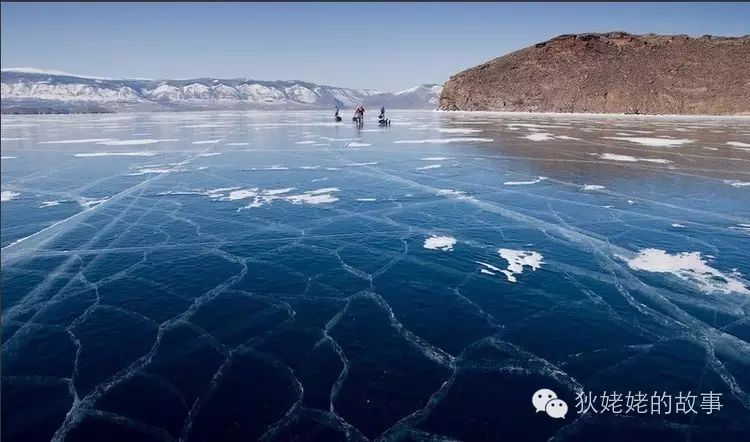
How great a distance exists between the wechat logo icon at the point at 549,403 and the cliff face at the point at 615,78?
11258cm

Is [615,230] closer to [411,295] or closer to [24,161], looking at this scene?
[411,295]

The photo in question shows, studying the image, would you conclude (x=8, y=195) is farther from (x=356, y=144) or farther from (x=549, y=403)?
(x=356, y=144)

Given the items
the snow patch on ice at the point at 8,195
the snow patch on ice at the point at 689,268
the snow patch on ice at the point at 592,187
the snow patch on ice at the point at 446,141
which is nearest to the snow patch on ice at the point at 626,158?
the snow patch on ice at the point at 592,187

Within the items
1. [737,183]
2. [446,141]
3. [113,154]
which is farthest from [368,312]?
[446,141]

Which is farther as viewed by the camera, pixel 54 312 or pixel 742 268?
pixel 742 268

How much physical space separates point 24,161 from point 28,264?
19323 millimetres

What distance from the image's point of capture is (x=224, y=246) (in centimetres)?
1137

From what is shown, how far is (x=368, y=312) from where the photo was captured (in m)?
8.16

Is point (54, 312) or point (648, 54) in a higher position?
point (648, 54)

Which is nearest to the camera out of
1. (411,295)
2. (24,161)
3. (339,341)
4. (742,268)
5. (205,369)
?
(205,369)

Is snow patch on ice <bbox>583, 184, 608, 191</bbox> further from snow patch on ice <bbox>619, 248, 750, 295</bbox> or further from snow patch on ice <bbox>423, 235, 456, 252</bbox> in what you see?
snow patch on ice <bbox>423, 235, 456, 252</bbox>

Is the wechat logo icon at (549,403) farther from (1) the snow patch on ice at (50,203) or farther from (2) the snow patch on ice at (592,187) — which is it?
(1) the snow patch on ice at (50,203)

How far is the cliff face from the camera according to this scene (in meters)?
97.1

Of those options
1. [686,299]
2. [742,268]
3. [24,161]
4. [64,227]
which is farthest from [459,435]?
[24,161]
